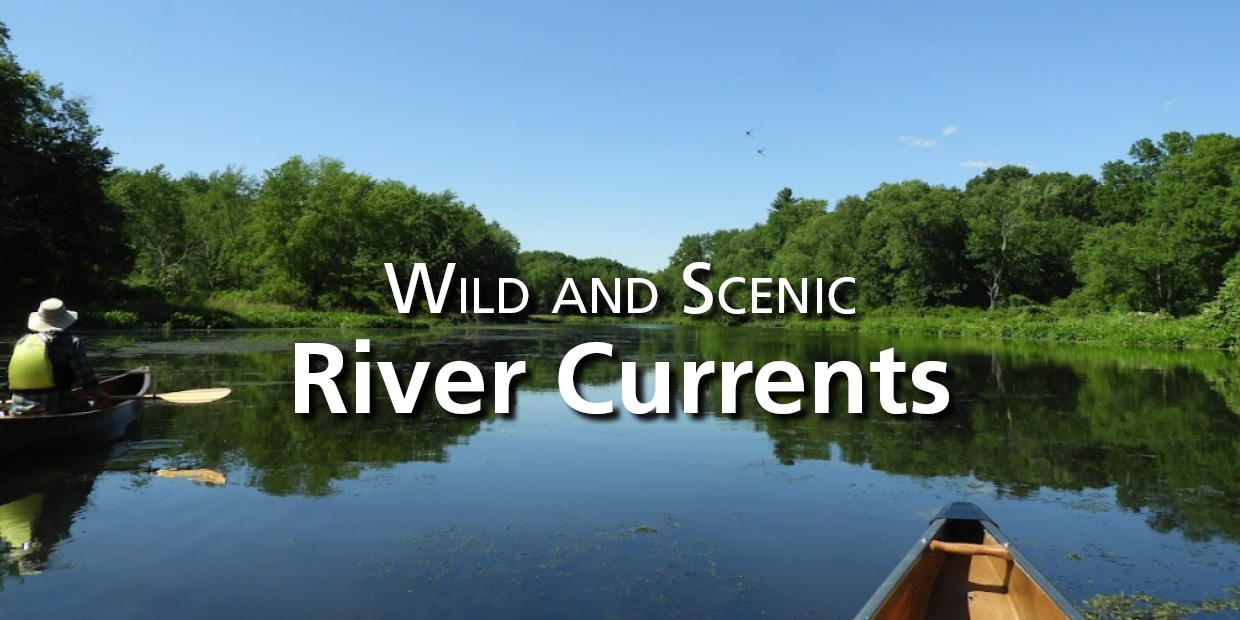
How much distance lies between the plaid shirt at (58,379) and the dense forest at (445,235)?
30.8 m

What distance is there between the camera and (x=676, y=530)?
7.19 meters

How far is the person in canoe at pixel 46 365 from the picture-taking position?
9250 mm

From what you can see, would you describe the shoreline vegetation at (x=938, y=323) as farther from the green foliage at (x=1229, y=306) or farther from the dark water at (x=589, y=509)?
the dark water at (x=589, y=509)

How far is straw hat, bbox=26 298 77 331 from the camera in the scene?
30.8ft

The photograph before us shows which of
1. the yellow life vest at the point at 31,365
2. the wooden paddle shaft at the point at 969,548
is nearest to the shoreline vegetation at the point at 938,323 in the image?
the yellow life vest at the point at 31,365

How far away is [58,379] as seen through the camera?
9.66m

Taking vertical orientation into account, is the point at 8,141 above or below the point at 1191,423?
above

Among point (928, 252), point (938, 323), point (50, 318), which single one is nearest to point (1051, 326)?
point (938, 323)

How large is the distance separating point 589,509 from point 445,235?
72.6m

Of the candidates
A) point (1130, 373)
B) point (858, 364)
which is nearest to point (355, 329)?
point (858, 364)

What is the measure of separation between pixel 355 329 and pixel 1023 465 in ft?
152

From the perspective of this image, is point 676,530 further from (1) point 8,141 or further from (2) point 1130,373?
(1) point 8,141

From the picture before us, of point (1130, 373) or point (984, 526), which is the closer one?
point (984, 526)

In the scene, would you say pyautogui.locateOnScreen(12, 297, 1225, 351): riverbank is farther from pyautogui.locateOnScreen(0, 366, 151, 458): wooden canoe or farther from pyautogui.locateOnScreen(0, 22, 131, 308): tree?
pyautogui.locateOnScreen(0, 366, 151, 458): wooden canoe
